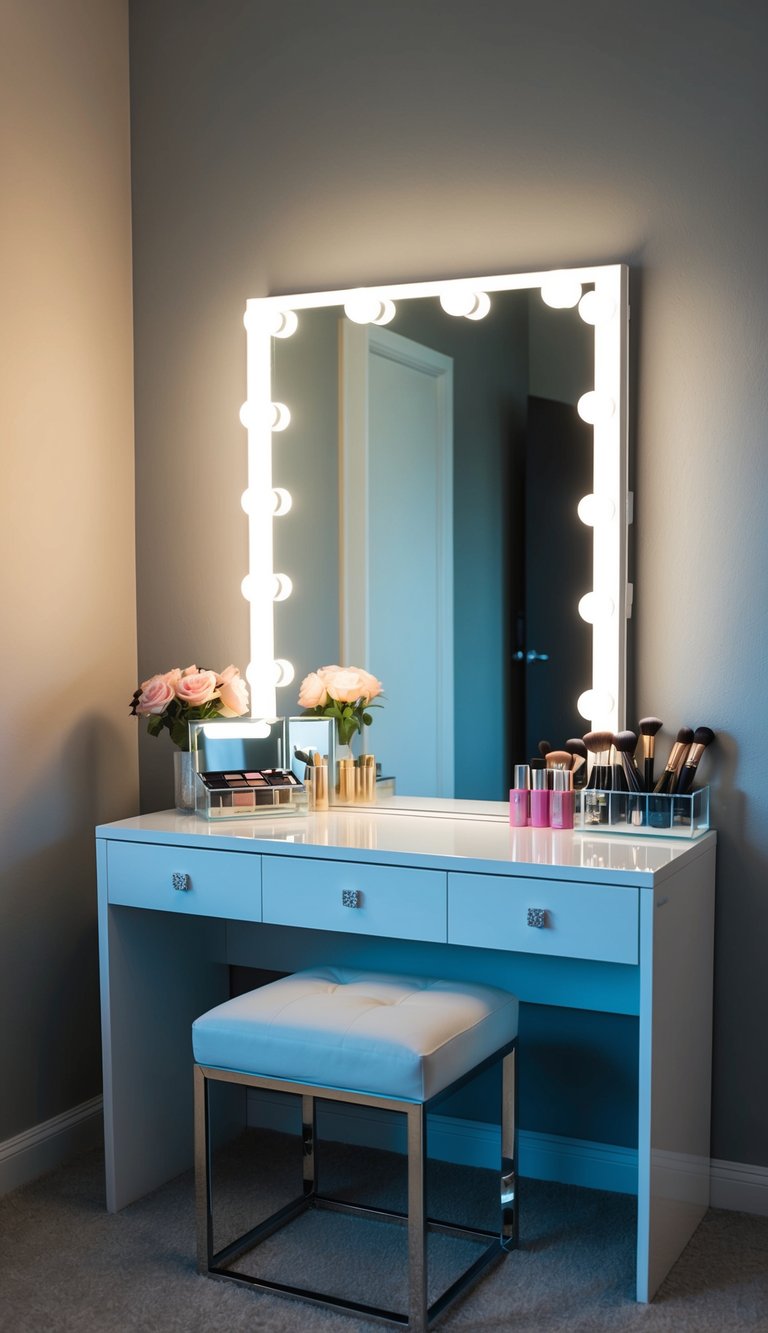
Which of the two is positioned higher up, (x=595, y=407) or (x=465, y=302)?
(x=465, y=302)

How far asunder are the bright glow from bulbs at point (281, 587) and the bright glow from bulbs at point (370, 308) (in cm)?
57

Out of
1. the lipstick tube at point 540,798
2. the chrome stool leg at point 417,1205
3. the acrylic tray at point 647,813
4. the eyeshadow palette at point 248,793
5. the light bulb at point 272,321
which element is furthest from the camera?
the light bulb at point 272,321

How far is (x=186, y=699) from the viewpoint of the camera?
258 centimetres

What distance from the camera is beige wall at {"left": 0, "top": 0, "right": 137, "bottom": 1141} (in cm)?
253

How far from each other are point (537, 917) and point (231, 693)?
900 mm

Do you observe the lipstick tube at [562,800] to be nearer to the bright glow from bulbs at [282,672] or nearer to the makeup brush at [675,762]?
the makeup brush at [675,762]

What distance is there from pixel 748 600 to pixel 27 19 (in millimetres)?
1855

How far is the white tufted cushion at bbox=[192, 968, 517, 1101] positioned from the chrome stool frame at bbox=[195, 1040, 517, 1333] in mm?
21

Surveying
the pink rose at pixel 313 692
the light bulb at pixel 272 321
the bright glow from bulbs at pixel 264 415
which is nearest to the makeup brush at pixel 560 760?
the pink rose at pixel 313 692

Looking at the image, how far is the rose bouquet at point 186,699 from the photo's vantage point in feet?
8.46

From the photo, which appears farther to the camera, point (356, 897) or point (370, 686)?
point (370, 686)

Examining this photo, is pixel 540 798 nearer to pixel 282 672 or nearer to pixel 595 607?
pixel 595 607

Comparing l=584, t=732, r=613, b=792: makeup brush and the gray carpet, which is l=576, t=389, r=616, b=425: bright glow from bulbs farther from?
the gray carpet

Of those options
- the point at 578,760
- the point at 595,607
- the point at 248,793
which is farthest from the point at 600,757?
the point at 248,793
